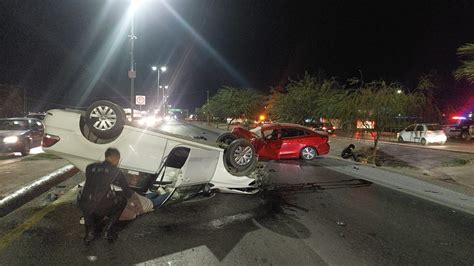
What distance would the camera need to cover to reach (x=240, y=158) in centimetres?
763

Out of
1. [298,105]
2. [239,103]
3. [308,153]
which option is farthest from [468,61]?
[239,103]

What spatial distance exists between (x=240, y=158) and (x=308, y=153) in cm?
814

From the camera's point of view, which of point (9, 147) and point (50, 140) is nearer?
point (50, 140)

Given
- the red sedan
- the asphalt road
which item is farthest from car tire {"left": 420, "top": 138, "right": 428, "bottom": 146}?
the asphalt road

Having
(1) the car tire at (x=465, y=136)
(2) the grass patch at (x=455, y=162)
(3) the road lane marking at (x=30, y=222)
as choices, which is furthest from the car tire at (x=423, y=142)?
(3) the road lane marking at (x=30, y=222)

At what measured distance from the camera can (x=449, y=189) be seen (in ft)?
31.8

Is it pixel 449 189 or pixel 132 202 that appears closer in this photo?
pixel 132 202

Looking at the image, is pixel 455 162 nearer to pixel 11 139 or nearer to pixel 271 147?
pixel 271 147

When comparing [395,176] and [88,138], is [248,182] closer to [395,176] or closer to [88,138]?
[88,138]

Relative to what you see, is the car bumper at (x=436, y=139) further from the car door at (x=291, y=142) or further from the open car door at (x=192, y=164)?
the open car door at (x=192, y=164)

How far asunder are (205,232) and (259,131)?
32.7 ft

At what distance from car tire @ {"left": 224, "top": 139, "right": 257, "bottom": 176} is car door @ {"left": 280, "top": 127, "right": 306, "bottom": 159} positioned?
718cm

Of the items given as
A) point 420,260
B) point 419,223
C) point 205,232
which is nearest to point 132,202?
point 205,232

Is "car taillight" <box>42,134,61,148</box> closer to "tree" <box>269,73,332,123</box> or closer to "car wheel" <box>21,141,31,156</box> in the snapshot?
"car wheel" <box>21,141,31,156</box>
